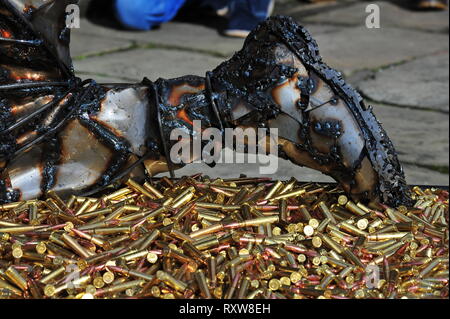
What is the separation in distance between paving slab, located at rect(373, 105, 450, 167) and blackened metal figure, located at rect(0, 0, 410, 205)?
93 centimetres

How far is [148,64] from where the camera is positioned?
4105 mm

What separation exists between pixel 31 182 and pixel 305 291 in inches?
29.7

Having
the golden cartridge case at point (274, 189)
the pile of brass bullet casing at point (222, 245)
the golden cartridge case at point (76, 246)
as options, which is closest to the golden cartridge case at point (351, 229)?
the pile of brass bullet casing at point (222, 245)

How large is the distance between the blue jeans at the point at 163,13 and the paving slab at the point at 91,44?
245mm

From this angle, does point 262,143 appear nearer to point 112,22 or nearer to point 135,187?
point 135,187

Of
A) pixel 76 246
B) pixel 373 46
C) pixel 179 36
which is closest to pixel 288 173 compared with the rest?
pixel 76 246

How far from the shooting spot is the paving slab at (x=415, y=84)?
3537 millimetres

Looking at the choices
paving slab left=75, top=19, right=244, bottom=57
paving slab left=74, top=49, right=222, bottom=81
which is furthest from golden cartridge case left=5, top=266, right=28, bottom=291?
paving slab left=75, top=19, right=244, bottom=57

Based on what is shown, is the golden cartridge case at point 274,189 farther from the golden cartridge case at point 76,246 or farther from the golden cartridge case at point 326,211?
the golden cartridge case at point 76,246

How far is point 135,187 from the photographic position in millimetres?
2012

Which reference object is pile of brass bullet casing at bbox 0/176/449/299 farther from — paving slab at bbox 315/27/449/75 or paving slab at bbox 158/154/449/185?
paving slab at bbox 315/27/449/75

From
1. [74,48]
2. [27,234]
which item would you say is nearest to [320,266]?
[27,234]

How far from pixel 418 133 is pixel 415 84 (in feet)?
2.51

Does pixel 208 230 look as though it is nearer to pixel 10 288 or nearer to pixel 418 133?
pixel 10 288
